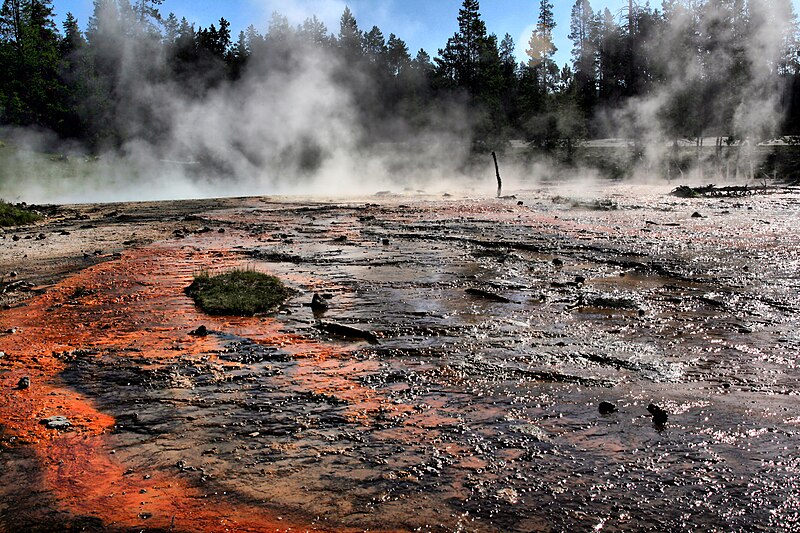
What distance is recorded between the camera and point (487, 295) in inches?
268

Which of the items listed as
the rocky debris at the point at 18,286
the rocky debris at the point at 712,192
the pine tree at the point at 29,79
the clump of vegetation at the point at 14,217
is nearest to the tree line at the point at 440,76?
the pine tree at the point at 29,79

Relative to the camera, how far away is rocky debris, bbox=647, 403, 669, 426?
12.0 ft

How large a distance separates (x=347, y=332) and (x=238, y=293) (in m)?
1.78

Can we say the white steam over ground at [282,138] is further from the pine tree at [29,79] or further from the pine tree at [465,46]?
the pine tree at [465,46]

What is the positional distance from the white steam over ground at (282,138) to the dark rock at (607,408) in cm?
2673

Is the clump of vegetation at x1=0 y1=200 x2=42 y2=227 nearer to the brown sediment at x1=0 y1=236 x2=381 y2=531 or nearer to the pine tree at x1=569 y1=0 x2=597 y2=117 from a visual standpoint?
the brown sediment at x1=0 y1=236 x2=381 y2=531

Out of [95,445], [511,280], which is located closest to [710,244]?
[511,280]

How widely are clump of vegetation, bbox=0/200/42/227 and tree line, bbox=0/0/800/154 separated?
2313 centimetres

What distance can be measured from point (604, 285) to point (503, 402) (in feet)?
12.5

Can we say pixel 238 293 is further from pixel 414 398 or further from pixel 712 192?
pixel 712 192

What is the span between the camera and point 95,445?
A: 345 cm

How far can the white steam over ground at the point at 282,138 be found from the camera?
33.0 m

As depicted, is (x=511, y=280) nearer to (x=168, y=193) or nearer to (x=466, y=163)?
(x=168, y=193)

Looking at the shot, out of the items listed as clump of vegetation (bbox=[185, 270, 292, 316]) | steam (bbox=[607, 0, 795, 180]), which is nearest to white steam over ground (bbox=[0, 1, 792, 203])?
steam (bbox=[607, 0, 795, 180])
